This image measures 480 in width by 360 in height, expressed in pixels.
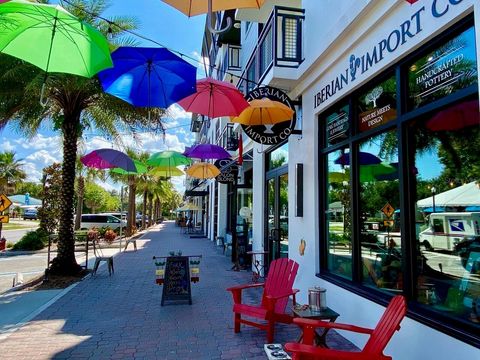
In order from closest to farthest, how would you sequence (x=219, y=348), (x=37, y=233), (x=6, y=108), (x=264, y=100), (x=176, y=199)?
1. (x=219, y=348)
2. (x=264, y=100)
3. (x=6, y=108)
4. (x=37, y=233)
5. (x=176, y=199)

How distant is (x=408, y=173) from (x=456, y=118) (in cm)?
81

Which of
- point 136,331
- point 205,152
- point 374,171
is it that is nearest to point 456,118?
point 374,171

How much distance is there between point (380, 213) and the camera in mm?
4914

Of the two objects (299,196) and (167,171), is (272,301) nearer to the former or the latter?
(299,196)

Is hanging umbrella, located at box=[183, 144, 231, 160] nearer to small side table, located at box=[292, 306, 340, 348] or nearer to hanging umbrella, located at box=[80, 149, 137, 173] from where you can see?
hanging umbrella, located at box=[80, 149, 137, 173]

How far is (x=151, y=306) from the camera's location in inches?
279

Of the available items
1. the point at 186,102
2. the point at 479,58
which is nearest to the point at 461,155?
the point at 479,58

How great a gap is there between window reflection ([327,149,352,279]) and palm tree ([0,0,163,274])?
16.8 feet

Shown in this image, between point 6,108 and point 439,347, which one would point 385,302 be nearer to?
point 439,347

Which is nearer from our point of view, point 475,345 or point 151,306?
point 475,345

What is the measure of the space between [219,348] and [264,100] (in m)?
4.14

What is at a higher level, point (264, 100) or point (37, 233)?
point (264, 100)

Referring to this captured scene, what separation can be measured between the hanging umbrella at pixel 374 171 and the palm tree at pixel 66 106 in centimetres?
580

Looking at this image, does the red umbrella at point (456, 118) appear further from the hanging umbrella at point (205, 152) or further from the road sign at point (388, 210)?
the hanging umbrella at point (205, 152)
